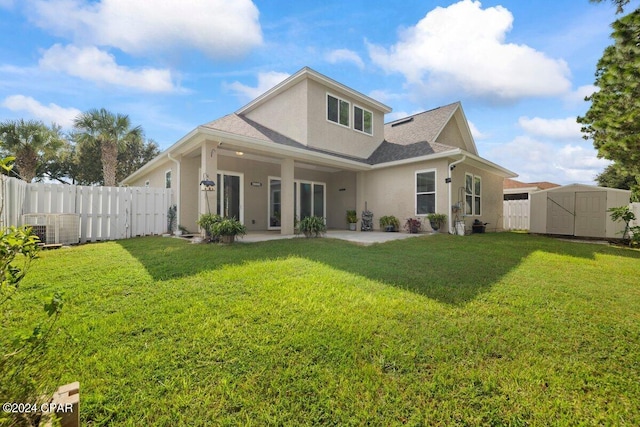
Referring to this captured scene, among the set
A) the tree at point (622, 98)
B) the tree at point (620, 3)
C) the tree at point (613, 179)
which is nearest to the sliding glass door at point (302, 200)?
the tree at point (620, 3)

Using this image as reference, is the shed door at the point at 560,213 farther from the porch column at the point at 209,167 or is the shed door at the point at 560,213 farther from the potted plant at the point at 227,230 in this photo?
the porch column at the point at 209,167

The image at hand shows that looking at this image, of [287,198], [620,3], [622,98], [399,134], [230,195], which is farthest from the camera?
[399,134]

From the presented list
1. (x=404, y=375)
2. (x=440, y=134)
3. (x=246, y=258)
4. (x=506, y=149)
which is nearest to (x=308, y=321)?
(x=404, y=375)

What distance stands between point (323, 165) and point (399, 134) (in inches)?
219

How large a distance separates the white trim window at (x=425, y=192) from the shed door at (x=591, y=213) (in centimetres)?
716

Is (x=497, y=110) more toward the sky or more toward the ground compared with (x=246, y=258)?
more toward the sky

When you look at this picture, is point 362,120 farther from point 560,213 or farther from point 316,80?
point 560,213

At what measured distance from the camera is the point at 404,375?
2.20 metres

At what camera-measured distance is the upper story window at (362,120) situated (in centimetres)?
1374

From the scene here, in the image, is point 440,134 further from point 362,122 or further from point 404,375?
point 404,375

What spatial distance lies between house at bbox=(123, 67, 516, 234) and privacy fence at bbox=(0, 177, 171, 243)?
3.42ft

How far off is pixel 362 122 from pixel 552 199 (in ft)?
32.2

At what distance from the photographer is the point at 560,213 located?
12.9 meters

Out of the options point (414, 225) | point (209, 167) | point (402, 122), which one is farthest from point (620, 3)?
point (402, 122)
